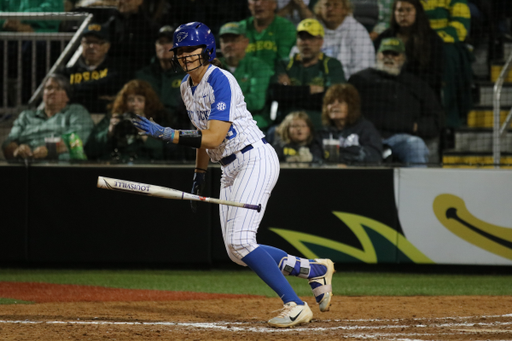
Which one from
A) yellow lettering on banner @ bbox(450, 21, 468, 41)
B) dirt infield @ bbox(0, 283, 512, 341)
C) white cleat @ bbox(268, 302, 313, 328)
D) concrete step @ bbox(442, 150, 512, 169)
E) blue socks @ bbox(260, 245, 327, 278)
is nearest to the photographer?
dirt infield @ bbox(0, 283, 512, 341)

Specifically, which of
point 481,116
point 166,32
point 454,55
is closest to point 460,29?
point 454,55

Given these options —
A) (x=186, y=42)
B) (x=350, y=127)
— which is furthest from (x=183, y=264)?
(x=186, y=42)

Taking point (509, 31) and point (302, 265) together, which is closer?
point (302, 265)

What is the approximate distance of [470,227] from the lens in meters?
6.54

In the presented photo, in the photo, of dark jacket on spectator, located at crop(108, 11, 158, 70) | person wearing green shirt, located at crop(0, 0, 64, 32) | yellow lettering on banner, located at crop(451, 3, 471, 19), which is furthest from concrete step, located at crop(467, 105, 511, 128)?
person wearing green shirt, located at crop(0, 0, 64, 32)

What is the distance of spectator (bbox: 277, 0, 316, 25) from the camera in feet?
25.8

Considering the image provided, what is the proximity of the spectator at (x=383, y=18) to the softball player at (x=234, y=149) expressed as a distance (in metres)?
4.20

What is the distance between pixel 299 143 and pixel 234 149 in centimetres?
310

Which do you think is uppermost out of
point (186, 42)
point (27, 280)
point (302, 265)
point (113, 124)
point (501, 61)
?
point (501, 61)

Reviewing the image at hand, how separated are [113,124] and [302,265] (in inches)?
147

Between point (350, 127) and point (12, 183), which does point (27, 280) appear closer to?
point (12, 183)

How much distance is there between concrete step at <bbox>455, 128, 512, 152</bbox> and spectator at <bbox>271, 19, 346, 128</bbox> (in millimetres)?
1577

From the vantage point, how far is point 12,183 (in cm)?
681

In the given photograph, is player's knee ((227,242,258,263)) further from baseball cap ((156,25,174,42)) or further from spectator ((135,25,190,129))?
baseball cap ((156,25,174,42))
